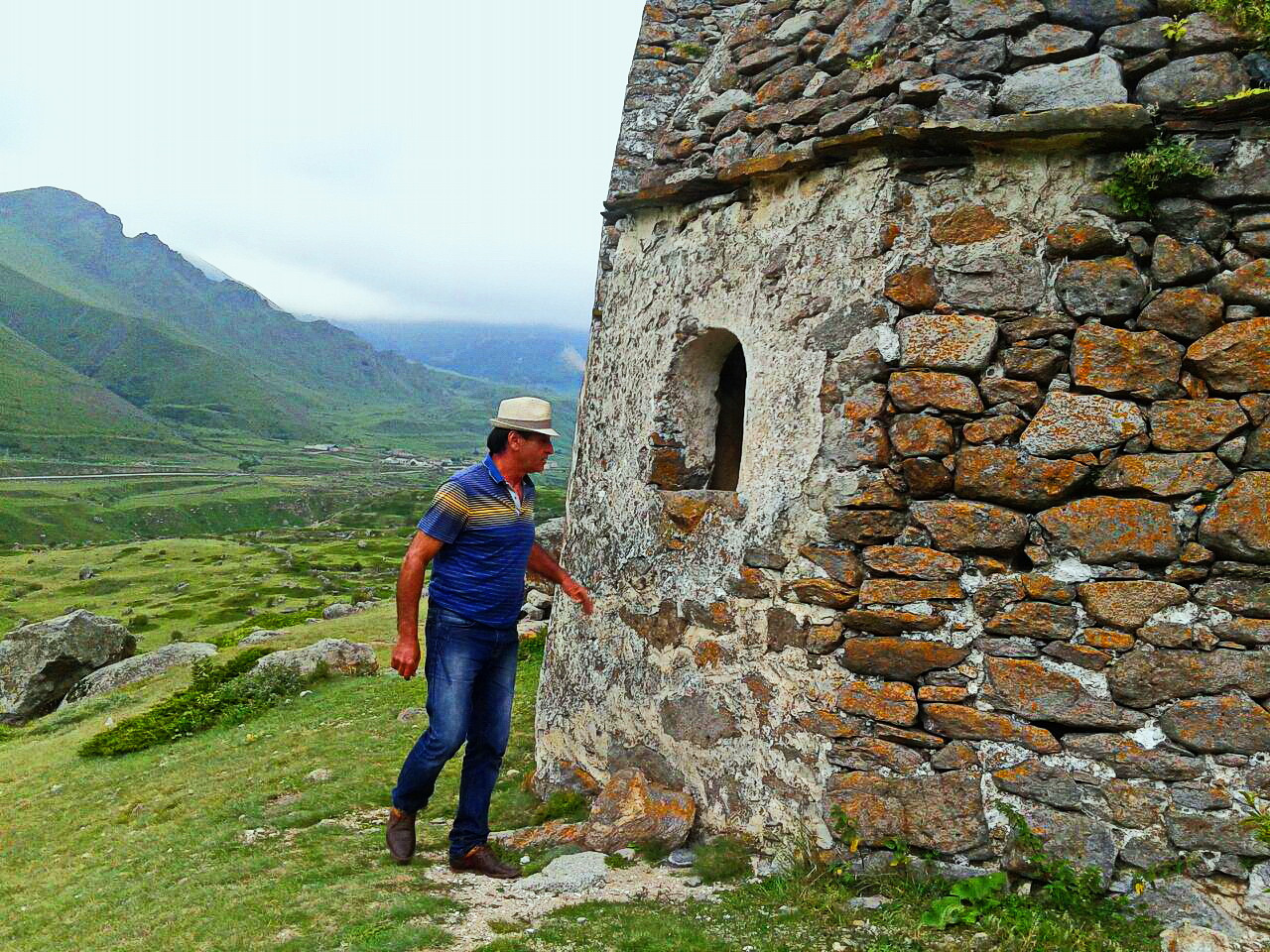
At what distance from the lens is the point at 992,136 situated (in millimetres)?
5113

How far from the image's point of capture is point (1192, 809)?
4.62 metres

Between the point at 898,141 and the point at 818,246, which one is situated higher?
the point at 898,141

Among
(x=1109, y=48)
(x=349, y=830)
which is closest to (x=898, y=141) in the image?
(x=1109, y=48)

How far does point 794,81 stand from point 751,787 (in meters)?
4.83

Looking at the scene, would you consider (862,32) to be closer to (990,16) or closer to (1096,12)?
(990,16)

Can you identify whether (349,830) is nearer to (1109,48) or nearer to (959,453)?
(959,453)

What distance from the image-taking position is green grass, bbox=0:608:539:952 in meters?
5.38

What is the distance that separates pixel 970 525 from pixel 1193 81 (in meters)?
2.73

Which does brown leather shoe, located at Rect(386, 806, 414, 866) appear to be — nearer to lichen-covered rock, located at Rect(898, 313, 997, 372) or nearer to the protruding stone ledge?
lichen-covered rock, located at Rect(898, 313, 997, 372)

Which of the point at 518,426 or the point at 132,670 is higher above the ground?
the point at 518,426

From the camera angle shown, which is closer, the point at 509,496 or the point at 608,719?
the point at 509,496

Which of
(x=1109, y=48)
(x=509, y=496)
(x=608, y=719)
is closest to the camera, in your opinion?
(x=1109, y=48)

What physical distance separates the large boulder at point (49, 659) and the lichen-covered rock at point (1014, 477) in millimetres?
24001

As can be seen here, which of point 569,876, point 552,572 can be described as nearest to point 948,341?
point 552,572
